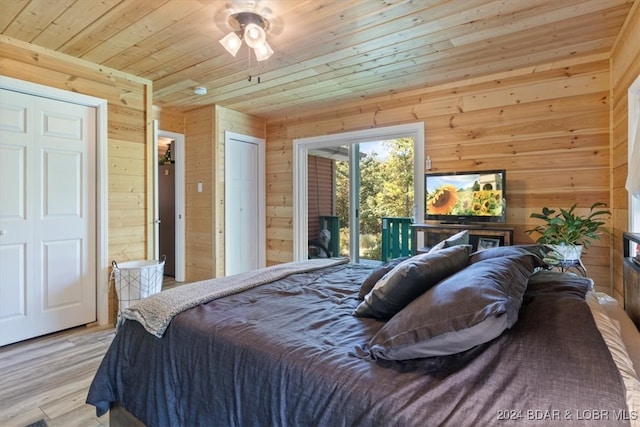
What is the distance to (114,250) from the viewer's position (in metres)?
3.33

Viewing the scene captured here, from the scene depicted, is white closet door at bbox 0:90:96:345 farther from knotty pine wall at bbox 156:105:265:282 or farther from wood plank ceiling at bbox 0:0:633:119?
knotty pine wall at bbox 156:105:265:282

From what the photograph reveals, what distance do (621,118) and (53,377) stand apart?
442cm

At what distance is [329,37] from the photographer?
2668 millimetres

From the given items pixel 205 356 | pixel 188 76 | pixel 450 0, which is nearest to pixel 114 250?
pixel 188 76

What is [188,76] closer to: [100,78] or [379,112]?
[100,78]

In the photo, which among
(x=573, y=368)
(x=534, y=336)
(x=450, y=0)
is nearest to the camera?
(x=573, y=368)

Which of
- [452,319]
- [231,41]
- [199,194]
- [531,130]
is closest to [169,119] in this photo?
[199,194]

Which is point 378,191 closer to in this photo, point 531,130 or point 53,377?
point 531,130

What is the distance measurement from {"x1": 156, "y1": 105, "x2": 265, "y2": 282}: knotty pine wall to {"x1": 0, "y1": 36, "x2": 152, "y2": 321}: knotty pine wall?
100 cm

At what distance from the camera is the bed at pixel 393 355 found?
2.74 ft

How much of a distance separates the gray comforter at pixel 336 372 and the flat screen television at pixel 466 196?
175 centimetres

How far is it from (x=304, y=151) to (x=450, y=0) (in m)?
2.93

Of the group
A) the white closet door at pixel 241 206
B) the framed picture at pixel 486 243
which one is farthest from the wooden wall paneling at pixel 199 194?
the framed picture at pixel 486 243

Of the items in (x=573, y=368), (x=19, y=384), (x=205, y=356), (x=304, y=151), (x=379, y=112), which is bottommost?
A: (x=19, y=384)
